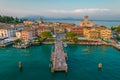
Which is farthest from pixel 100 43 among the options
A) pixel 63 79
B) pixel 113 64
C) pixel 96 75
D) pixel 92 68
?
pixel 63 79

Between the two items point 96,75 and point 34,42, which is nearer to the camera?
point 96,75

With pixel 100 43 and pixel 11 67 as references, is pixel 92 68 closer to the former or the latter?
pixel 11 67

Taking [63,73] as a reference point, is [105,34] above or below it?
above

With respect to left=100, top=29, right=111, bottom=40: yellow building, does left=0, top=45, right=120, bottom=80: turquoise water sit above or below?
below

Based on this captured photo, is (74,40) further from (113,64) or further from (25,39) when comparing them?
(113,64)

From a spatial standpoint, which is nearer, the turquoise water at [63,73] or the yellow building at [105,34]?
the turquoise water at [63,73]

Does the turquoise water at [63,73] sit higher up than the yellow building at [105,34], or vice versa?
the yellow building at [105,34]

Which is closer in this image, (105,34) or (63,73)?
(63,73)

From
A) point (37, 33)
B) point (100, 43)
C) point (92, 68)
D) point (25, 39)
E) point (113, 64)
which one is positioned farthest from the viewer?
point (37, 33)

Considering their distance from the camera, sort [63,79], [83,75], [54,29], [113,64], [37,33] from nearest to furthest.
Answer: [63,79], [83,75], [113,64], [37,33], [54,29]

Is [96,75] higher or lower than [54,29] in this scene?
lower

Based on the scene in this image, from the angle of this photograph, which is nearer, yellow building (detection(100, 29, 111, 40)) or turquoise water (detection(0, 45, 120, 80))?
turquoise water (detection(0, 45, 120, 80))
